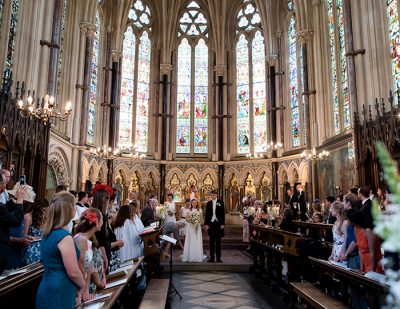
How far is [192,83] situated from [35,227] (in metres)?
18.3

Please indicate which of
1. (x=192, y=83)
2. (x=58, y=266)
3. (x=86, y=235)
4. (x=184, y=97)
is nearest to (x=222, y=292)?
(x=86, y=235)

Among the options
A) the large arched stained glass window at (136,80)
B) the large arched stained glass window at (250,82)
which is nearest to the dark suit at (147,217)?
the large arched stained glass window at (136,80)

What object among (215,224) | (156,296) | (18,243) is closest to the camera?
(18,243)

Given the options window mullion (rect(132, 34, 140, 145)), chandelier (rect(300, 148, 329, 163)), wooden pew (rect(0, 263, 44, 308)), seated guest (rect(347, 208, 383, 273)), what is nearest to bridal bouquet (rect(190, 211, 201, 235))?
seated guest (rect(347, 208, 383, 273))

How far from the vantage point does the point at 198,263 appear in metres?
9.09

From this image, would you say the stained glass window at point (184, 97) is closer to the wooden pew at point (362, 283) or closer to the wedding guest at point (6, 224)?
the wooden pew at point (362, 283)

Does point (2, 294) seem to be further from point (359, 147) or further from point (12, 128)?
point (359, 147)

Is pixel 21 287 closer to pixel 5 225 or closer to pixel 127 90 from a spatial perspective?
pixel 5 225

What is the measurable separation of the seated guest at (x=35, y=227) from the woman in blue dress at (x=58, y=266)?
7.22ft

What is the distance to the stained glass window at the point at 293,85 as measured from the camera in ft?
61.2

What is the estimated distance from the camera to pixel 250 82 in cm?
2156

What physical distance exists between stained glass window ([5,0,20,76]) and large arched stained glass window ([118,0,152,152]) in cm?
928

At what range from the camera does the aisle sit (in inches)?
234

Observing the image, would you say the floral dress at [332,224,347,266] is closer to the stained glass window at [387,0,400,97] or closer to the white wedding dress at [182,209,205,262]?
the white wedding dress at [182,209,205,262]
